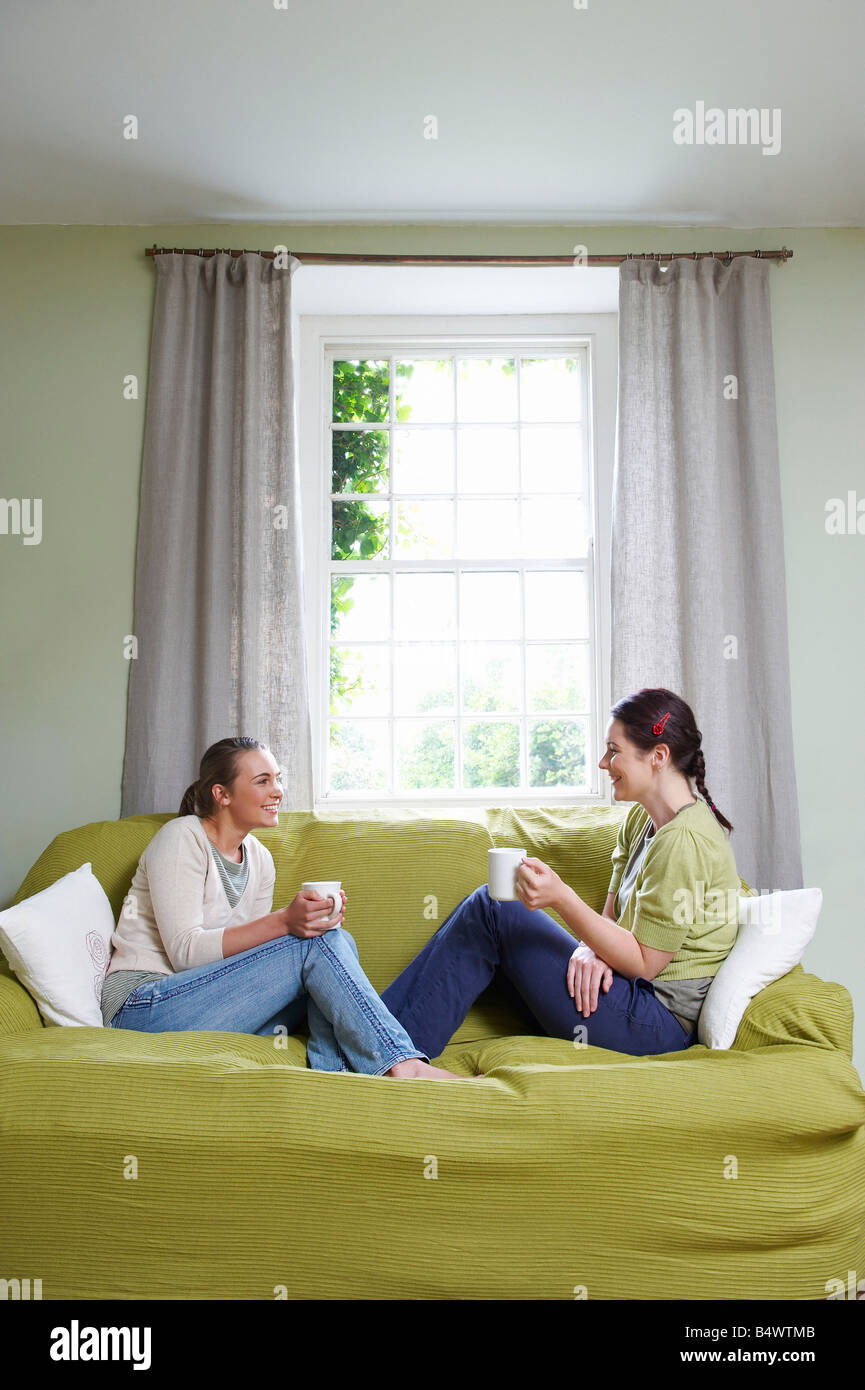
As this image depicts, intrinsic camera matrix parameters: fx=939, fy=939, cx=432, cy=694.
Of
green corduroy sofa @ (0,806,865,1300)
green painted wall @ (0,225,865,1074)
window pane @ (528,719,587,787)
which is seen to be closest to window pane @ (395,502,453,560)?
window pane @ (528,719,587,787)

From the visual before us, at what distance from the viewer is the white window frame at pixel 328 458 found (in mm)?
3219

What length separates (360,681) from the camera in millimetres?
3354

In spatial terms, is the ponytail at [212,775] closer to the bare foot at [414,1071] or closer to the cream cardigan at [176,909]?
the cream cardigan at [176,909]

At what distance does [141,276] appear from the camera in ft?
10.3

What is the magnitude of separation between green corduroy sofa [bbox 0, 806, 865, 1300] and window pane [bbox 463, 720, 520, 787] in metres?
1.72

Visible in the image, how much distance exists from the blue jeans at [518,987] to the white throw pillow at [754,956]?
0.10 meters

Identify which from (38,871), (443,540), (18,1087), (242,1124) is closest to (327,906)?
(242,1124)

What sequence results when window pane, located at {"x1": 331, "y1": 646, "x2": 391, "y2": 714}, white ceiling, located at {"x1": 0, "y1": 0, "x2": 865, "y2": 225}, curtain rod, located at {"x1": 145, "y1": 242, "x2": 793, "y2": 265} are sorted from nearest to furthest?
white ceiling, located at {"x1": 0, "y1": 0, "x2": 865, "y2": 225}, curtain rod, located at {"x1": 145, "y1": 242, "x2": 793, "y2": 265}, window pane, located at {"x1": 331, "y1": 646, "x2": 391, "y2": 714}

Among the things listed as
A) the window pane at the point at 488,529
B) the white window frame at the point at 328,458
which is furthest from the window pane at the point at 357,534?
the window pane at the point at 488,529

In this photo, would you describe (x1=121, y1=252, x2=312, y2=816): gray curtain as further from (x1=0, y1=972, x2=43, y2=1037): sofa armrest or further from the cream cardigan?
(x1=0, y1=972, x2=43, y2=1037): sofa armrest

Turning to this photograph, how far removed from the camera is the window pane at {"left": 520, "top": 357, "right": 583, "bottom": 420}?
11.3 feet

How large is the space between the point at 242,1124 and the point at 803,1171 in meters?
0.95

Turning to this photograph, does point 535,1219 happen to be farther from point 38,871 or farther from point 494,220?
point 494,220

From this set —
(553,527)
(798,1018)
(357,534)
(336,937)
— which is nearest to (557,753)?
(553,527)
